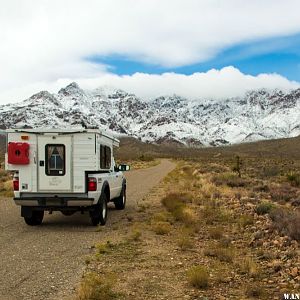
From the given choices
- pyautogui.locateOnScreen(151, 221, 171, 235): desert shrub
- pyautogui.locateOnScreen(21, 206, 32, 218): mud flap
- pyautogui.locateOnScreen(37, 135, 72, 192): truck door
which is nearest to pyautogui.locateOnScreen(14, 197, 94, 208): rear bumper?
pyautogui.locateOnScreen(37, 135, 72, 192): truck door

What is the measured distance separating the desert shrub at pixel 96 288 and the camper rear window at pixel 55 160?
18.5ft

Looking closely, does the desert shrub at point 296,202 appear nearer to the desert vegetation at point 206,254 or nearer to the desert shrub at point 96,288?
the desert vegetation at point 206,254

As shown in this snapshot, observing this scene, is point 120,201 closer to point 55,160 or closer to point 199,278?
point 55,160

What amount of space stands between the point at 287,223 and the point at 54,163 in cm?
644

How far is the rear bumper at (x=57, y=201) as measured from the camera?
1427 cm

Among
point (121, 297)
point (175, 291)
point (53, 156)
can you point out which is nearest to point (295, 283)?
point (175, 291)

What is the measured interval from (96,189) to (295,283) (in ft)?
23.6

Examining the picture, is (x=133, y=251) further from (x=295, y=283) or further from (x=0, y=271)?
(x=295, y=283)

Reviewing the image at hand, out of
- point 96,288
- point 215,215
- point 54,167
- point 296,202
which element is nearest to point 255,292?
point 96,288

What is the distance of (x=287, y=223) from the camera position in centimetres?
1306

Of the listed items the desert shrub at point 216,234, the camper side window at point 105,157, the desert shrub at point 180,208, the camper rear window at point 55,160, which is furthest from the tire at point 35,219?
the desert shrub at point 216,234

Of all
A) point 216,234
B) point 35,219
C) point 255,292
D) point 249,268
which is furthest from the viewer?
point 35,219

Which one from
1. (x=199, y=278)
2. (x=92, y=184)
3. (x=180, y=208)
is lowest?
(x=199, y=278)

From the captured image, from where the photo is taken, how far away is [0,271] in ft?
31.2
